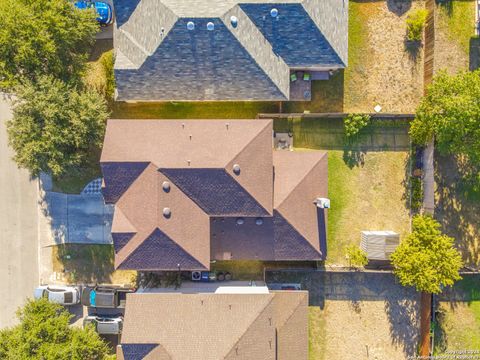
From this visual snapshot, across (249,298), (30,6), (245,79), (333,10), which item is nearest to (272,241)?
→ (249,298)

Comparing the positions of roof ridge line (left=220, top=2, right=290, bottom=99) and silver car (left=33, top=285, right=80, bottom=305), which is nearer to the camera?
roof ridge line (left=220, top=2, right=290, bottom=99)

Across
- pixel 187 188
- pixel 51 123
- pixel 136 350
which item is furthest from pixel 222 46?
pixel 136 350

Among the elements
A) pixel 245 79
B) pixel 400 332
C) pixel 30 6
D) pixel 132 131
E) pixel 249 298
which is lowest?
pixel 400 332

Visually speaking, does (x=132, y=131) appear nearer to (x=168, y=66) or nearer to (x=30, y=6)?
(x=168, y=66)

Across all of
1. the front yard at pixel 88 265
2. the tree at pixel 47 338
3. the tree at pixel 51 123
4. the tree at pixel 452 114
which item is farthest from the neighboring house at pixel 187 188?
the tree at pixel 452 114

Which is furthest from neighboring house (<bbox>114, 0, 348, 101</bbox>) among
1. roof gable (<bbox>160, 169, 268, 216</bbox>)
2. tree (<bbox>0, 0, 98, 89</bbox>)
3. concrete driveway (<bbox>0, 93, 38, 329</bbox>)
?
concrete driveway (<bbox>0, 93, 38, 329</bbox>)

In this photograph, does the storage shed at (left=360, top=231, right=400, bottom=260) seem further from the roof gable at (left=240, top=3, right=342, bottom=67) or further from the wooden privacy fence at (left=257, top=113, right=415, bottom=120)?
the roof gable at (left=240, top=3, right=342, bottom=67)

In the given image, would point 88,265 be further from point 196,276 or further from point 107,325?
point 196,276
